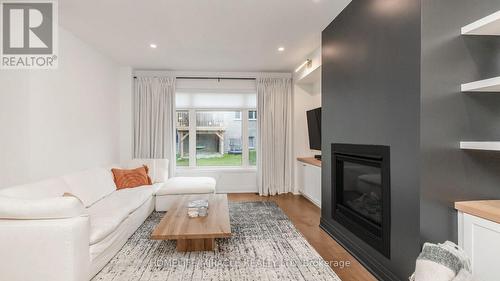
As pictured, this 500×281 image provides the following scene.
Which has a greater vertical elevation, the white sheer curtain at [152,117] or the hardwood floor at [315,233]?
the white sheer curtain at [152,117]

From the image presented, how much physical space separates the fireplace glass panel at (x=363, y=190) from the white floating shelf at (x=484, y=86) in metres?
0.87

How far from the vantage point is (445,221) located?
6.07 ft

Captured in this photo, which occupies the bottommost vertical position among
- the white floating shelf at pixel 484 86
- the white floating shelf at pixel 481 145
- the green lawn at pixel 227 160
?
the green lawn at pixel 227 160

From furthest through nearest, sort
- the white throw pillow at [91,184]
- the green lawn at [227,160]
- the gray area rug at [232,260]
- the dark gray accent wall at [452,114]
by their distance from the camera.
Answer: the green lawn at [227,160] → the white throw pillow at [91,184] → the gray area rug at [232,260] → the dark gray accent wall at [452,114]

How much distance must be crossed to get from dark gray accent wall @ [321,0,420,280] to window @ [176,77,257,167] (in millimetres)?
3058

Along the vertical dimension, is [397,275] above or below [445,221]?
below

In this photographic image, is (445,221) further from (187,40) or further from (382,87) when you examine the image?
(187,40)

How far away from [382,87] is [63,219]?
8.83 ft

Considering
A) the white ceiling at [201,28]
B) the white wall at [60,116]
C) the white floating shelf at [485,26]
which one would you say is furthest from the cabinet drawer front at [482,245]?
the white wall at [60,116]

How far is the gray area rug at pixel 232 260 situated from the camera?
2.33 meters

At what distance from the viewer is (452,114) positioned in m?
1.85

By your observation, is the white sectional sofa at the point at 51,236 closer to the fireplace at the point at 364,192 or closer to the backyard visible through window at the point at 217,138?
the fireplace at the point at 364,192

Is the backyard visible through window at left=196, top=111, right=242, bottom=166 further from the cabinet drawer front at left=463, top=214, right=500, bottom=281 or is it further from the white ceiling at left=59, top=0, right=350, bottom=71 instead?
the cabinet drawer front at left=463, top=214, right=500, bottom=281

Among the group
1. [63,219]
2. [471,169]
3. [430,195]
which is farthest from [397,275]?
[63,219]
